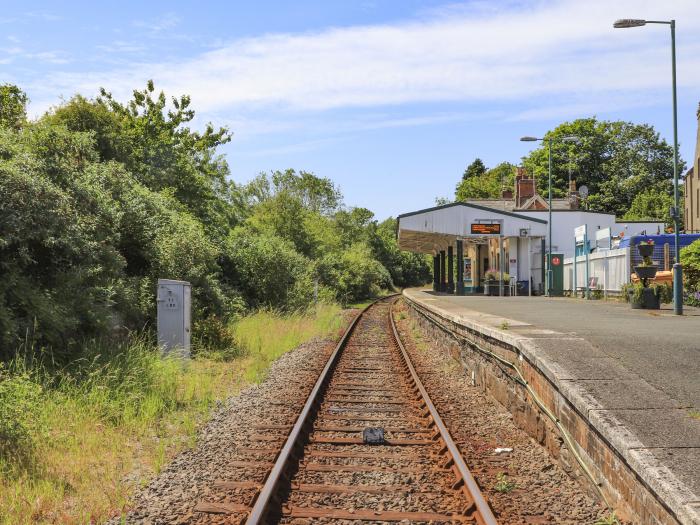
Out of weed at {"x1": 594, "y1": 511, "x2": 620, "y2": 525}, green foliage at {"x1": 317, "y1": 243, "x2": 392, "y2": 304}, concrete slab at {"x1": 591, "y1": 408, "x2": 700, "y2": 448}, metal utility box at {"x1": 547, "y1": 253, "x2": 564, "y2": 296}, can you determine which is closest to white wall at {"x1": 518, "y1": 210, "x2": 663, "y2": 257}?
metal utility box at {"x1": 547, "y1": 253, "x2": 564, "y2": 296}

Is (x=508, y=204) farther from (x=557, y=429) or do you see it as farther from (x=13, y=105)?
(x=557, y=429)

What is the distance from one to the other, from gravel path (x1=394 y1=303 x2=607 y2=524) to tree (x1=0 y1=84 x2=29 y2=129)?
1821 cm

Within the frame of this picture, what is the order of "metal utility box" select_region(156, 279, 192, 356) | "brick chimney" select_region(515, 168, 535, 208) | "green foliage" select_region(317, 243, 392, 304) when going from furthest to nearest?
"brick chimney" select_region(515, 168, 535, 208)
"green foliage" select_region(317, 243, 392, 304)
"metal utility box" select_region(156, 279, 192, 356)

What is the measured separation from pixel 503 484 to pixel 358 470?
126 cm

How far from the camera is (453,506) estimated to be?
5215 mm

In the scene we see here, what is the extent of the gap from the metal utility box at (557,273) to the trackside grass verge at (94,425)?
81.4 ft

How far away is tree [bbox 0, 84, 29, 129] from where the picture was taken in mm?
22938

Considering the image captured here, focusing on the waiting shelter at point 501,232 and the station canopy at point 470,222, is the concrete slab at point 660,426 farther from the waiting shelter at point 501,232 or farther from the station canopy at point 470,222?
the station canopy at point 470,222

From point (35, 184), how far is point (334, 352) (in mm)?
7836

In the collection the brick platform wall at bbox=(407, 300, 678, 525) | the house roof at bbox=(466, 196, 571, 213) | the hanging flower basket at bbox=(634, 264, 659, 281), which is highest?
the house roof at bbox=(466, 196, 571, 213)

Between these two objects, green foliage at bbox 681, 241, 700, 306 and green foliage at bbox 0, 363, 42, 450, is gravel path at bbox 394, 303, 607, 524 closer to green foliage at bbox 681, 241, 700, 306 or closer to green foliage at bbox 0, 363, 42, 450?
green foliage at bbox 0, 363, 42, 450

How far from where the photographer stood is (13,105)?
24.4 meters

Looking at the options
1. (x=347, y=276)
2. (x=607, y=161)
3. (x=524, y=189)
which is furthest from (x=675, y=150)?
(x=607, y=161)

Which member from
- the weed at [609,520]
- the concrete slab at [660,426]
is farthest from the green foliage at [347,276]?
the weed at [609,520]
